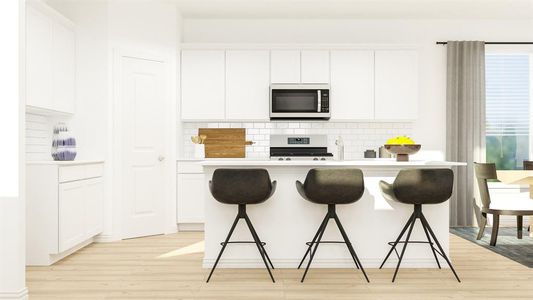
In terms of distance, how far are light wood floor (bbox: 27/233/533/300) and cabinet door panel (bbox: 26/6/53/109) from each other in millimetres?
1633

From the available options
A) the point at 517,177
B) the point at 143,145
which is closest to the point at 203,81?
the point at 143,145

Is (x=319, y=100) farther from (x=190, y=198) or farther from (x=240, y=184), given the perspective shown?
(x=240, y=184)

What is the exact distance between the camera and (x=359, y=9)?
5922mm

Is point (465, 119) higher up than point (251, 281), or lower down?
higher up

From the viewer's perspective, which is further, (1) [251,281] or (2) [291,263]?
(2) [291,263]

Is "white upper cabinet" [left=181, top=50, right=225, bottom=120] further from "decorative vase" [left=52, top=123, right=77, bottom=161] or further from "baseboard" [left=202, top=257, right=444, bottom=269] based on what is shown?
"baseboard" [left=202, top=257, right=444, bottom=269]

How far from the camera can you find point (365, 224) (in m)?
3.90

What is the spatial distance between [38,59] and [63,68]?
0.54 m

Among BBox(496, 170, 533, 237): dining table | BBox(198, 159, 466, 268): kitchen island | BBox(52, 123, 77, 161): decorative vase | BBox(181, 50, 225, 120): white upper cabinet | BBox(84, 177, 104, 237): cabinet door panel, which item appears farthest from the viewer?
BBox(181, 50, 225, 120): white upper cabinet

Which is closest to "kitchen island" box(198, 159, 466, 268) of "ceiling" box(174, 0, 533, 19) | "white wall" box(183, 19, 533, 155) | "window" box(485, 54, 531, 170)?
"ceiling" box(174, 0, 533, 19)

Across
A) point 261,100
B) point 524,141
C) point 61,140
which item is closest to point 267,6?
point 261,100

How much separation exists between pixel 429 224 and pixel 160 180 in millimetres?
3213

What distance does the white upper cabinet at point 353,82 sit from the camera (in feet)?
19.9

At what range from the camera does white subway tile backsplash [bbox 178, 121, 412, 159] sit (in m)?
6.34
